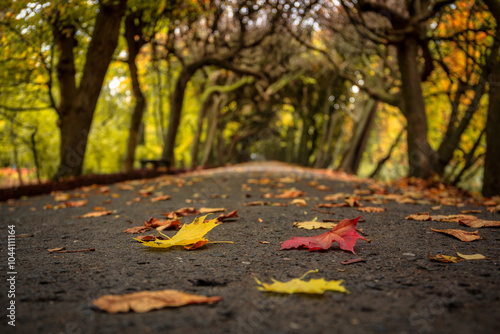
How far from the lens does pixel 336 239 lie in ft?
6.90

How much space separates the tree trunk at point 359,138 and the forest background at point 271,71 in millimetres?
48

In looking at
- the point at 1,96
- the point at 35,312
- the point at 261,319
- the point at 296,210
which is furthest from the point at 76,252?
the point at 1,96

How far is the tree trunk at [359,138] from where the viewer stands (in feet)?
40.9

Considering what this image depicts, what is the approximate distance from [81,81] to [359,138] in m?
9.23

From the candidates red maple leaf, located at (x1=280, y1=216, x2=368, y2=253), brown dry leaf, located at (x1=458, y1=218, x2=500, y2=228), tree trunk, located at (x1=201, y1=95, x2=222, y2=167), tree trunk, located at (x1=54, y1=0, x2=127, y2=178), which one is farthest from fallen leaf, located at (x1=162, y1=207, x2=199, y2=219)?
tree trunk, located at (x1=201, y1=95, x2=222, y2=167)

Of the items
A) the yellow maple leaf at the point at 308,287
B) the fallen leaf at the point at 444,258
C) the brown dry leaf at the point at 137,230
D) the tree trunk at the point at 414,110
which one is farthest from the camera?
the tree trunk at the point at 414,110

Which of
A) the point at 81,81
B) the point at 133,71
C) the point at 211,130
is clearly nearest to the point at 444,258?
the point at 81,81

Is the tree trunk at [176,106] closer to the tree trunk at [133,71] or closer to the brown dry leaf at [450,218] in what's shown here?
the tree trunk at [133,71]

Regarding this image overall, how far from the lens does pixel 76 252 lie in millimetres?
2229

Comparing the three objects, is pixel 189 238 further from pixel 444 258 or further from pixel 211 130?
pixel 211 130

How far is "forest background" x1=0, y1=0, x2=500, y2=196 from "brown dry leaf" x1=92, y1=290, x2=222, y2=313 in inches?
194

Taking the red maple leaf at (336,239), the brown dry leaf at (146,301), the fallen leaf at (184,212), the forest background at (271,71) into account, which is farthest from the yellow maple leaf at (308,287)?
the forest background at (271,71)

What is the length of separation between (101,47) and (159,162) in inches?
201

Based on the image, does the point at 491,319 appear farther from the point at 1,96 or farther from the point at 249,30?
the point at 249,30
